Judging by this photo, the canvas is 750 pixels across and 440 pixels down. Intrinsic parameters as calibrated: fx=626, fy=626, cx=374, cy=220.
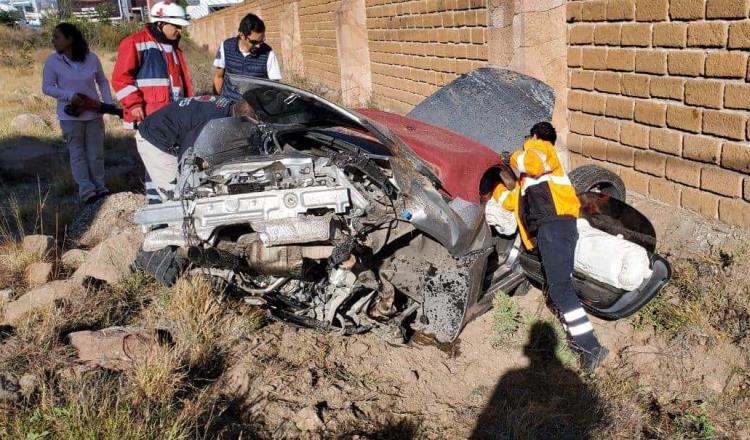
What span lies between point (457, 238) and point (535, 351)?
3.34 ft

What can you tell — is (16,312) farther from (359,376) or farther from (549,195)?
(549,195)

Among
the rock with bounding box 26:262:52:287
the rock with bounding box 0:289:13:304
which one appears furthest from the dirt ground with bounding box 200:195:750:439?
the rock with bounding box 26:262:52:287

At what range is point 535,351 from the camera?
387 cm

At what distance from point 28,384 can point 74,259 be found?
2.26 meters

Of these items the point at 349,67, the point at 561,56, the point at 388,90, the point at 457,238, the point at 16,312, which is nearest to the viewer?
the point at 457,238

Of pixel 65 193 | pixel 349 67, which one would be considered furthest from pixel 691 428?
pixel 349 67

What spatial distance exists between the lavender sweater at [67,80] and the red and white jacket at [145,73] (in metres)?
1.34

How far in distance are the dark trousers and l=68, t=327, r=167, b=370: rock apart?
90.4 inches

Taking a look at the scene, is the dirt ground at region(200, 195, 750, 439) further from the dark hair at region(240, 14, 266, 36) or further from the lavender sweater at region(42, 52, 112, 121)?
the lavender sweater at region(42, 52, 112, 121)

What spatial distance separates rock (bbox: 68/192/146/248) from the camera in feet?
20.2

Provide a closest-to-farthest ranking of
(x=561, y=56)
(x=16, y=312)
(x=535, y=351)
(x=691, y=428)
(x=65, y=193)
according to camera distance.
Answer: (x=691, y=428) < (x=535, y=351) < (x=16, y=312) < (x=561, y=56) < (x=65, y=193)

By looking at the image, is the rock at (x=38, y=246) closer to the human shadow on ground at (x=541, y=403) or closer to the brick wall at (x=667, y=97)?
the human shadow on ground at (x=541, y=403)

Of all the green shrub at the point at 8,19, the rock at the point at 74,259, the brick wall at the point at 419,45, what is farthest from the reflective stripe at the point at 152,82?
the green shrub at the point at 8,19

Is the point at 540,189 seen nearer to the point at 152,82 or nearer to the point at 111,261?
the point at 111,261
